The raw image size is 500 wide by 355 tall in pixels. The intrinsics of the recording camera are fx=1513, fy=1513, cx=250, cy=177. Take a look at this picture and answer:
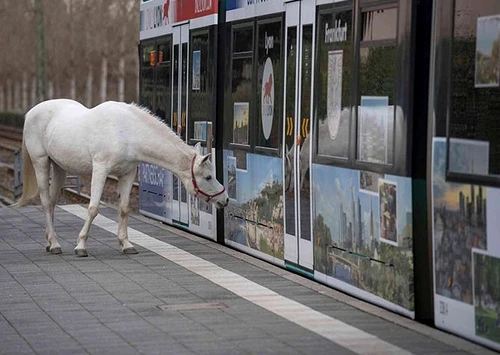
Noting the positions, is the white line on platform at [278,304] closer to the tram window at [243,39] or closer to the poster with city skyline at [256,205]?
the poster with city skyline at [256,205]

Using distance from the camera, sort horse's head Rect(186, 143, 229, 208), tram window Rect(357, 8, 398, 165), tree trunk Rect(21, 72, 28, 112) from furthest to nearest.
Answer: tree trunk Rect(21, 72, 28, 112), horse's head Rect(186, 143, 229, 208), tram window Rect(357, 8, 398, 165)

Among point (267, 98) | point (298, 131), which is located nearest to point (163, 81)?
point (267, 98)

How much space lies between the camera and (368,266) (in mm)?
11539

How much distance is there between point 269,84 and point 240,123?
139 cm

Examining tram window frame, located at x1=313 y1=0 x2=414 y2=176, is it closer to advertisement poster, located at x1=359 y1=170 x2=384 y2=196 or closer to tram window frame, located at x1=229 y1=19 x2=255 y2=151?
advertisement poster, located at x1=359 y1=170 x2=384 y2=196

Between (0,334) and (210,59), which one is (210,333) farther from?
(210,59)

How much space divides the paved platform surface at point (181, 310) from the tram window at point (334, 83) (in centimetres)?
126

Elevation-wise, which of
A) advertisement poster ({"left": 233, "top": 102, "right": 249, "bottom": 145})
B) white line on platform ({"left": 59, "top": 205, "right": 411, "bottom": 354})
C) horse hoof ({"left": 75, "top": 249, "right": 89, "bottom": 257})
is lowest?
horse hoof ({"left": 75, "top": 249, "right": 89, "bottom": 257})

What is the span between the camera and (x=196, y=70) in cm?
1805

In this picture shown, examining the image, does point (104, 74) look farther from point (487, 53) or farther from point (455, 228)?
point (487, 53)

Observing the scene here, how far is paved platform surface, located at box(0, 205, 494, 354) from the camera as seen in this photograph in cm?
979

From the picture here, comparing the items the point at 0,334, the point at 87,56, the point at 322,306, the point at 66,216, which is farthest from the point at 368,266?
the point at 87,56

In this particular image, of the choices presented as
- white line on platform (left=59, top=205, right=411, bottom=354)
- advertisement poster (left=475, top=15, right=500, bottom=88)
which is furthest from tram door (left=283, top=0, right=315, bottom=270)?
advertisement poster (left=475, top=15, right=500, bottom=88)

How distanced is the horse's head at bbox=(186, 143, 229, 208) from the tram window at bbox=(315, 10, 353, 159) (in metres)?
3.04
